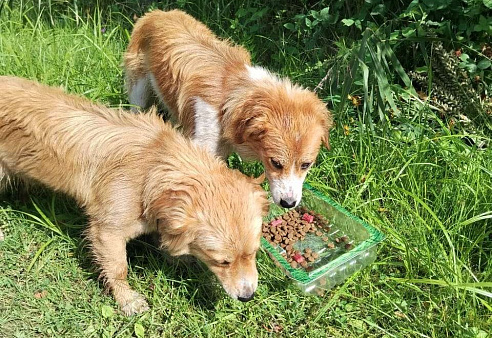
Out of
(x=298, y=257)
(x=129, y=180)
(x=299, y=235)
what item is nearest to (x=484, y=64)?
(x=299, y=235)

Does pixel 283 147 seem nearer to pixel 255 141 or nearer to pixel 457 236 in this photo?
pixel 255 141

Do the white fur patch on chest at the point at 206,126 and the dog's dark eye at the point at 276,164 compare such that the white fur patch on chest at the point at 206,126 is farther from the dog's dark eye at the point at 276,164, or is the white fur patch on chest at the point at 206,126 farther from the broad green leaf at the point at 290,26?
the broad green leaf at the point at 290,26

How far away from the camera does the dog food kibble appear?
13.7 ft

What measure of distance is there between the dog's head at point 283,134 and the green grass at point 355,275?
609 millimetres

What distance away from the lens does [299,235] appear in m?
4.41

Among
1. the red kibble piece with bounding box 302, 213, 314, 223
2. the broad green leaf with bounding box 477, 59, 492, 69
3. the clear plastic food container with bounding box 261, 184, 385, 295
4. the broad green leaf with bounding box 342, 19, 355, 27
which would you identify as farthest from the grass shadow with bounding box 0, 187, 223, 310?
the broad green leaf with bounding box 477, 59, 492, 69

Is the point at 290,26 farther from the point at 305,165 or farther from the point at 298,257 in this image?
the point at 298,257

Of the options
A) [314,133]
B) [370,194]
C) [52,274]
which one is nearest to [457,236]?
[370,194]

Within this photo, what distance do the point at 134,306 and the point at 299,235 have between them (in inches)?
58.3

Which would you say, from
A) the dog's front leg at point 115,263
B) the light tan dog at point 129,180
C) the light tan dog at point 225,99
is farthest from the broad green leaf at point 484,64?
the dog's front leg at point 115,263

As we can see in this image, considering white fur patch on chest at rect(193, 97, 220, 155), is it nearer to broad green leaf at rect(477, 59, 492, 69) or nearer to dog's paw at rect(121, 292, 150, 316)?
dog's paw at rect(121, 292, 150, 316)

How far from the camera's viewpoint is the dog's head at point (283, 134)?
3.84 m

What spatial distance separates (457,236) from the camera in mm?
3930

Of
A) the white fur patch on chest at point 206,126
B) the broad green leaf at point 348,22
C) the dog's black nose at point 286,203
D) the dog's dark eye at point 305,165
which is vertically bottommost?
the dog's black nose at point 286,203
